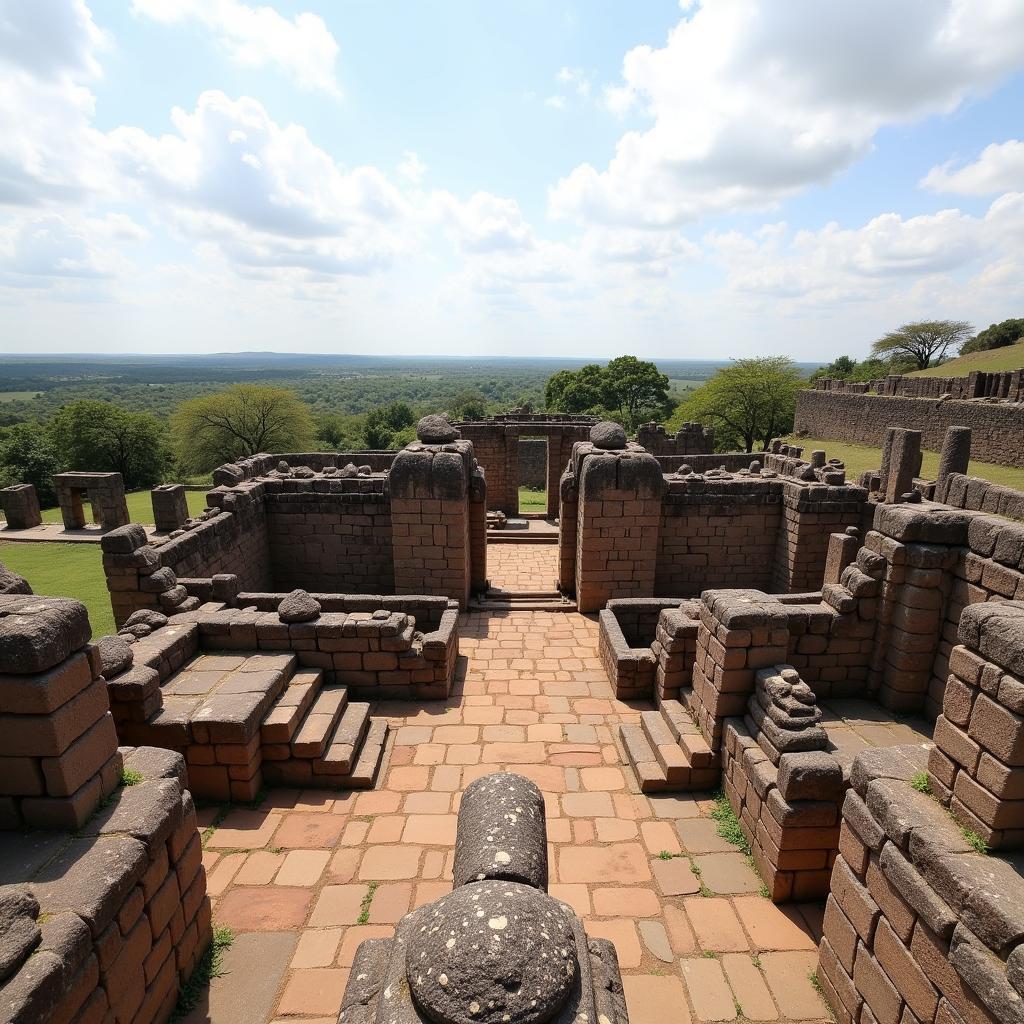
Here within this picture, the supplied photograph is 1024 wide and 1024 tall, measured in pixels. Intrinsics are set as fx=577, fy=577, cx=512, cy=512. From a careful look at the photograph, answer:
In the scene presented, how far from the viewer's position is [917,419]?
946 inches

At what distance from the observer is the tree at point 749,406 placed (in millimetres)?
36719

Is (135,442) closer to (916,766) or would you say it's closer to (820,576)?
(820,576)

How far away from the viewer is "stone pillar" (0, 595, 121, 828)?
9.97 feet

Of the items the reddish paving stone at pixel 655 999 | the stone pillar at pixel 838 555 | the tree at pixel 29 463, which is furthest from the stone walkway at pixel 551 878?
the tree at pixel 29 463

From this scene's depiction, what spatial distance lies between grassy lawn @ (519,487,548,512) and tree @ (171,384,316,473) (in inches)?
754

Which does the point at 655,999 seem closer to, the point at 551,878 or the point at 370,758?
the point at 551,878

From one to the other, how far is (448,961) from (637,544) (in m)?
8.27

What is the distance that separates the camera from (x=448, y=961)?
1.72 m

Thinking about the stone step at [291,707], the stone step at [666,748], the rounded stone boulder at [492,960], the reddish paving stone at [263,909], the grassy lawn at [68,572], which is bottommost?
the grassy lawn at [68,572]

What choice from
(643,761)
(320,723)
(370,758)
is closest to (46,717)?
(320,723)

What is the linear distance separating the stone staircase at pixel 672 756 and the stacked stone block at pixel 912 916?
1764mm

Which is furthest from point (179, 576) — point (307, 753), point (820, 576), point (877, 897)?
point (820, 576)

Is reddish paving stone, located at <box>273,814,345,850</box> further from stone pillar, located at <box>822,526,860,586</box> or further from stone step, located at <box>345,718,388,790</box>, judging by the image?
stone pillar, located at <box>822,526,860,586</box>

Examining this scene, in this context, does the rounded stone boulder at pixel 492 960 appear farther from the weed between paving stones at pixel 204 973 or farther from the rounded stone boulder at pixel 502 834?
the weed between paving stones at pixel 204 973
